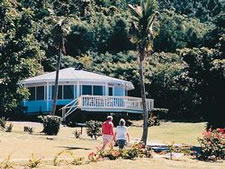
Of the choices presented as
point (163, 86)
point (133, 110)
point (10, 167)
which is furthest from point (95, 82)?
point (10, 167)

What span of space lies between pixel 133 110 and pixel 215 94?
14925mm

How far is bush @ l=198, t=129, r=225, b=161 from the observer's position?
23688 mm

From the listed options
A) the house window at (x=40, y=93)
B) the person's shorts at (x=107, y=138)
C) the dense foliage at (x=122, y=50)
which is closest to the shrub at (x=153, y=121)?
the dense foliage at (x=122, y=50)

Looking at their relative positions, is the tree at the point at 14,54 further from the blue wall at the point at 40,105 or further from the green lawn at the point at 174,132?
the blue wall at the point at 40,105

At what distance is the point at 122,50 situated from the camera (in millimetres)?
83875

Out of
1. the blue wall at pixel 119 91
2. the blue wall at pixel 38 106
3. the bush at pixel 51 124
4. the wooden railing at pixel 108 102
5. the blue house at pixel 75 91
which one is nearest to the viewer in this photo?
the bush at pixel 51 124

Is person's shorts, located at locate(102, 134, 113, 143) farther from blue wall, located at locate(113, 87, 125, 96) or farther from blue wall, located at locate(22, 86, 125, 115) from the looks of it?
blue wall, located at locate(113, 87, 125, 96)

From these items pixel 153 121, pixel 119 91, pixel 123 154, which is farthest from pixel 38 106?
pixel 123 154

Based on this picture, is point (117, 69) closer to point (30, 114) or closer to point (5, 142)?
point (30, 114)

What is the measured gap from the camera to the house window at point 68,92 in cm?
5202

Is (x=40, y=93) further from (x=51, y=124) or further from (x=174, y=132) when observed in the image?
(x=51, y=124)

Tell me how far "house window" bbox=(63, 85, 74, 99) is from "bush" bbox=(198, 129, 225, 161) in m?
28.7

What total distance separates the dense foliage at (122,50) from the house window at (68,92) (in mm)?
5229

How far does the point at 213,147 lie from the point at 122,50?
199 feet
